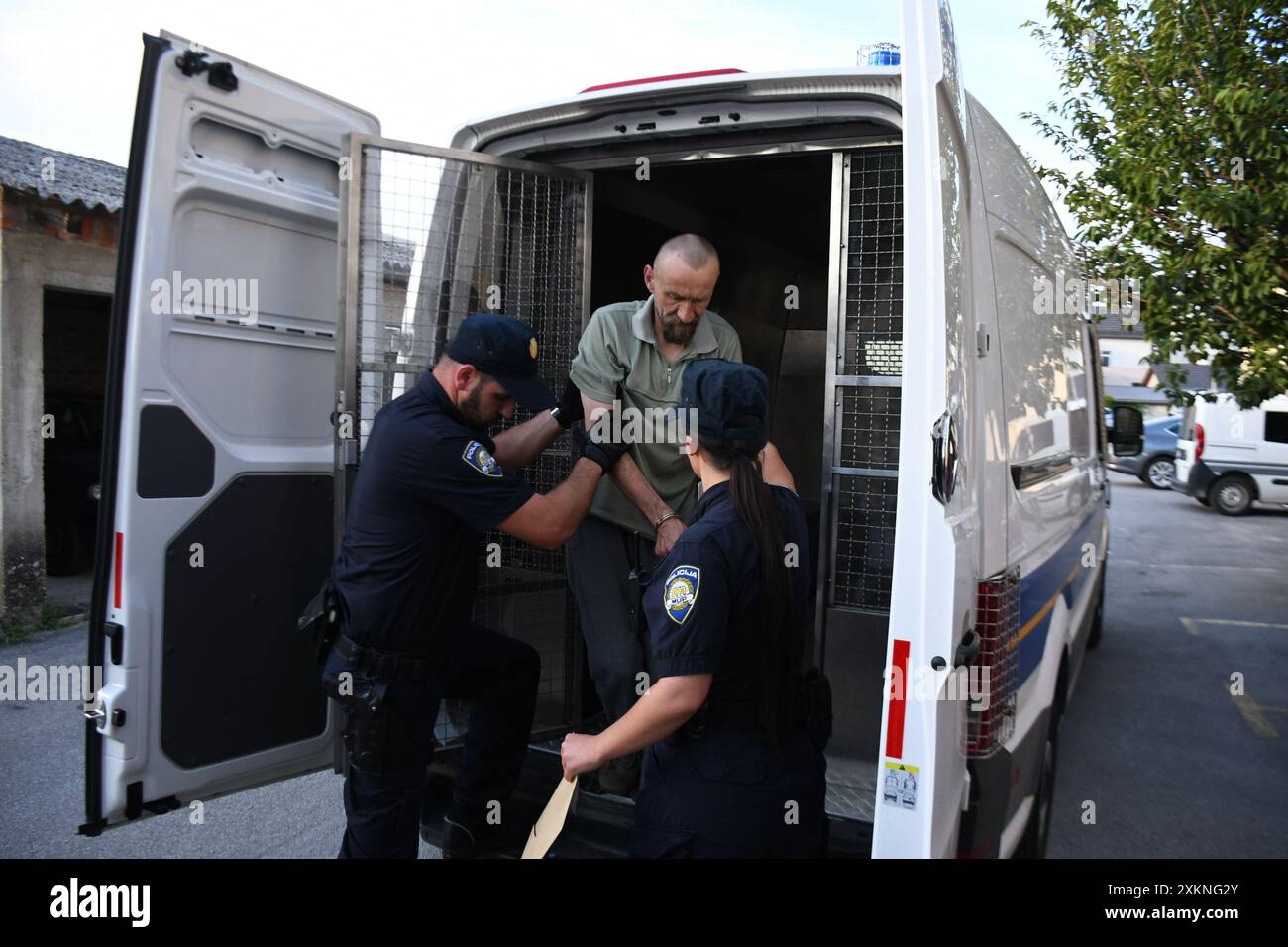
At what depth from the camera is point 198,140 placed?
2.77m

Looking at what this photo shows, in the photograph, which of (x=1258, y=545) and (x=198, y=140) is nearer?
(x=198, y=140)

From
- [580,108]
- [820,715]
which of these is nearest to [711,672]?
[820,715]

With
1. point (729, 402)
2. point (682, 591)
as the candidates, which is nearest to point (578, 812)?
point (682, 591)

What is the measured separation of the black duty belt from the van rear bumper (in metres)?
16.3

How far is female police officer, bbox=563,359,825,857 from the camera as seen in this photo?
6.73ft

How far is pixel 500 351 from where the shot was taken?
269 centimetres

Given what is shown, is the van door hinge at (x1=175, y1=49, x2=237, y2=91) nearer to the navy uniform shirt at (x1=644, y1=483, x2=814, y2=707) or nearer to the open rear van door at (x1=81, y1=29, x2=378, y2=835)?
the open rear van door at (x1=81, y1=29, x2=378, y2=835)

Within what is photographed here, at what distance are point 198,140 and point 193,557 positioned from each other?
1249 millimetres

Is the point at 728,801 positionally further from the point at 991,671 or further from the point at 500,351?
the point at 500,351

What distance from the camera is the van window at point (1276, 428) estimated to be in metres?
14.6

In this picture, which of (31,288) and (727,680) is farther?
(31,288)

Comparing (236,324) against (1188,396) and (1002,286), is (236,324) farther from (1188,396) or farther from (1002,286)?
(1188,396)

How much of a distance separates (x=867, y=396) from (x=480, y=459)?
1339mm

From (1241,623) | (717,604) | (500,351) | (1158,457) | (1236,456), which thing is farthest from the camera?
(1158,457)
